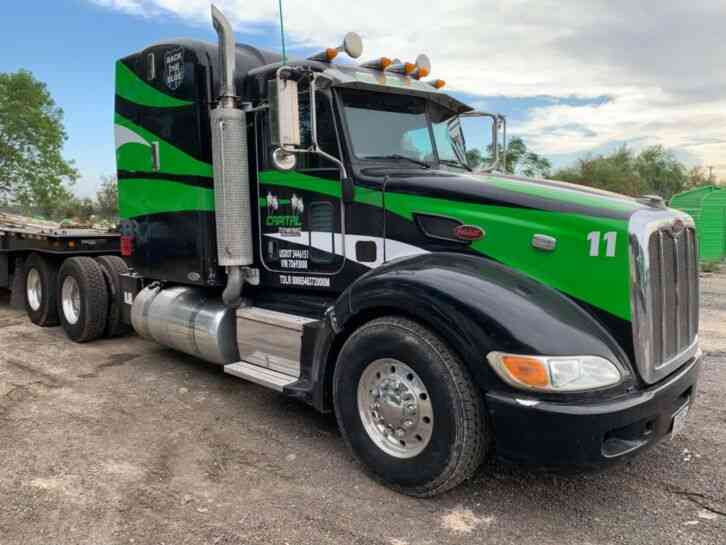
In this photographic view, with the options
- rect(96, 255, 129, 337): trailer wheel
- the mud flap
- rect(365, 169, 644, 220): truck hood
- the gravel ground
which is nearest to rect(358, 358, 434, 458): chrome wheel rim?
the gravel ground

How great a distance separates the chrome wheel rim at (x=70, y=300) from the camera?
740 centimetres

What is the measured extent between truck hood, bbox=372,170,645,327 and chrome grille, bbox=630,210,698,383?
0.09 metres

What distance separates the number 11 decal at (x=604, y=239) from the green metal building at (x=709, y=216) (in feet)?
54.9

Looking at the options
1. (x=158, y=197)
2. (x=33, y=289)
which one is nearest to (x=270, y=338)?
(x=158, y=197)

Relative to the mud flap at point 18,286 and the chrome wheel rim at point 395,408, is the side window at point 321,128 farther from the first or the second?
the mud flap at point 18,286

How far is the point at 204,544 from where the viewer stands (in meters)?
3.08

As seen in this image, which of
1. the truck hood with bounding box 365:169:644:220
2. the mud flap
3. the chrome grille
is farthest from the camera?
the mud flap

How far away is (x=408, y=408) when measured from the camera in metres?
3.54

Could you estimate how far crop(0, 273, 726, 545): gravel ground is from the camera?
3.20 m

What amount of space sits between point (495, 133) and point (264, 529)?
3890 mm

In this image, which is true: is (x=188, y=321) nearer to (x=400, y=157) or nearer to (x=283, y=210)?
(x=283, y=210)

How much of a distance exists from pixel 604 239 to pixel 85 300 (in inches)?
237

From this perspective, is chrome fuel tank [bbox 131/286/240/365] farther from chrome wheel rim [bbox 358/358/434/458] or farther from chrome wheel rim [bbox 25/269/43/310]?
chrome wheel rim [bbox 25/269/43/310]

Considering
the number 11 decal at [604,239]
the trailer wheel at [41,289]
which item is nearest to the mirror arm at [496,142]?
the number 11 decal at [604,239]
